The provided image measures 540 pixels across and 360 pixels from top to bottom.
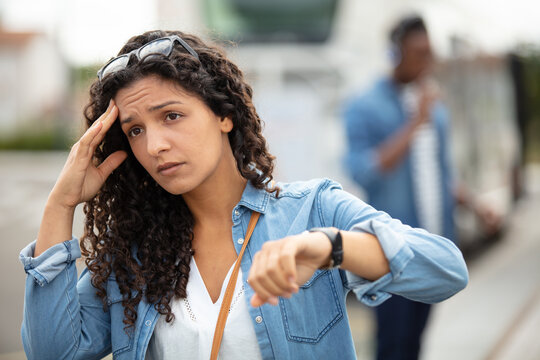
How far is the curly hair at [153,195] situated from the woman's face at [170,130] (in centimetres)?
3

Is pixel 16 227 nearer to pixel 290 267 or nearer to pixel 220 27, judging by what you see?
pixel 220 27

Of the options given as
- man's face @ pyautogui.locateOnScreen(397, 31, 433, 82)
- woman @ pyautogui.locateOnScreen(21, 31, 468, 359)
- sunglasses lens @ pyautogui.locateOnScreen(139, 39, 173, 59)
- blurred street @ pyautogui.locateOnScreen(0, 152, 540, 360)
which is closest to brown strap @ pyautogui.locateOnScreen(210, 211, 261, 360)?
woman @ pyautogui.locateOnScreen(21, 31, 468, 359)

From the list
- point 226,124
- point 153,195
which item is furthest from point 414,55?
point 153,195

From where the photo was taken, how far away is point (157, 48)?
1.92 meters

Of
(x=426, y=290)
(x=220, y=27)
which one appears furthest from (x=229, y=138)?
(x=220, y=27)

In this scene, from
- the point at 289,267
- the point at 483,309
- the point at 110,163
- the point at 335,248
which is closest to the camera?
the point at 289,267

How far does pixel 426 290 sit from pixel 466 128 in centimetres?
671

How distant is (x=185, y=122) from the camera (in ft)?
6.33

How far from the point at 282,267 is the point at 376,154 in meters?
2.29

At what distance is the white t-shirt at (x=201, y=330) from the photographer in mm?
1834

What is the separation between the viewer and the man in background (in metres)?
3.57

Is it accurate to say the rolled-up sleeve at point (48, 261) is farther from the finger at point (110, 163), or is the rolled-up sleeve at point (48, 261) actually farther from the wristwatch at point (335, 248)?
the wristwatch at point (335, 248)

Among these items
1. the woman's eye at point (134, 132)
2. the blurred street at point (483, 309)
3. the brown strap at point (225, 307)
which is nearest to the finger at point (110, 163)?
the woman's eye at point (134, 132)

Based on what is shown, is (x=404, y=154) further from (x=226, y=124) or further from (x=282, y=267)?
(x=282, y=267)
